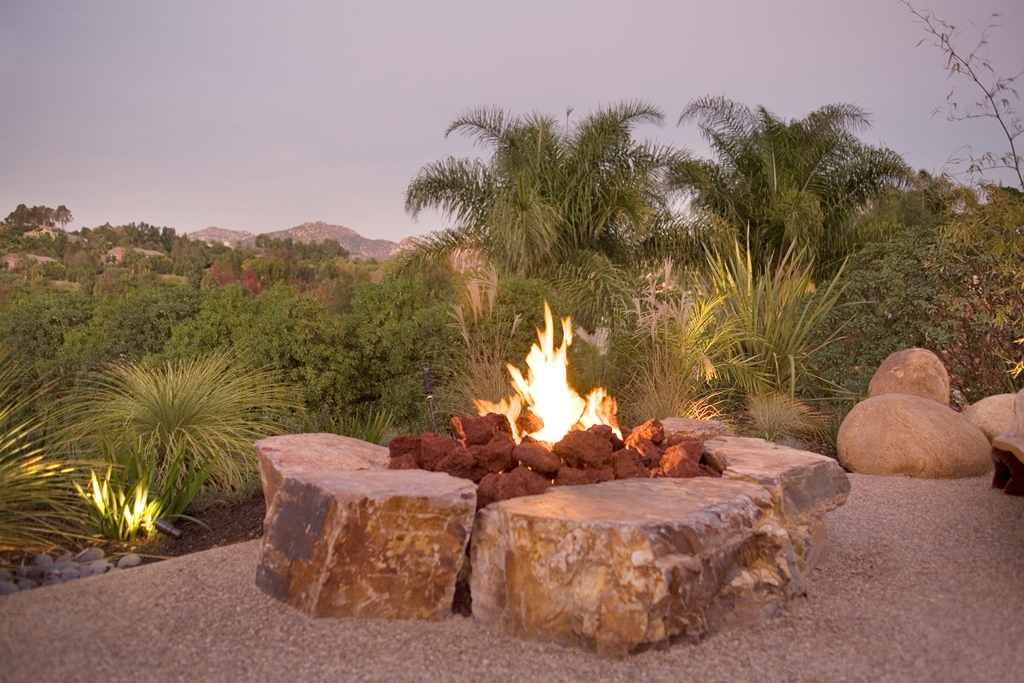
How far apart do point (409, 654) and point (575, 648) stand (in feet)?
2.05

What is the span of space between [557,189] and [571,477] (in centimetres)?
1265

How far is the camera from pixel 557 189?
15969 mm

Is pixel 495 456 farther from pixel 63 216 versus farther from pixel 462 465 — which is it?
pixel 63 216

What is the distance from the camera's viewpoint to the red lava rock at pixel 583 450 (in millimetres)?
4031

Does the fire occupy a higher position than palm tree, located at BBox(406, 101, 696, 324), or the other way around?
palm tree, located at BBox(406, 101, 696, 324)

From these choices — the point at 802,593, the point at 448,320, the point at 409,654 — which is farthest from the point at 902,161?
the point at 409,654

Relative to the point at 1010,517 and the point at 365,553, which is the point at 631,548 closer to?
the point at 365,553

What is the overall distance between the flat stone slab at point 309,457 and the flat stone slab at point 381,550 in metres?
0.42

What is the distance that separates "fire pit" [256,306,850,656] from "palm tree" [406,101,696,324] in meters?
11.4

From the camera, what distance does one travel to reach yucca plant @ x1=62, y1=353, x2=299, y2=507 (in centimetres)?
500

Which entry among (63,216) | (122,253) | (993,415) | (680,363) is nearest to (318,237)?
(122,253)

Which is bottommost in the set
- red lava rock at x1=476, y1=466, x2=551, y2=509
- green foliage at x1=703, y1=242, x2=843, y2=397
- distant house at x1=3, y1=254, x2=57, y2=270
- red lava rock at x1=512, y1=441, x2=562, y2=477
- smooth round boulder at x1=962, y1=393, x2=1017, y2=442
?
red lava rock at x1=476, y1=466, x2=551, y2=509

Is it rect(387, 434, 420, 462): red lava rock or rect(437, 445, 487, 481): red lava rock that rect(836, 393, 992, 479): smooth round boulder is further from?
rect(387, 434, 420, 462): red lava rock

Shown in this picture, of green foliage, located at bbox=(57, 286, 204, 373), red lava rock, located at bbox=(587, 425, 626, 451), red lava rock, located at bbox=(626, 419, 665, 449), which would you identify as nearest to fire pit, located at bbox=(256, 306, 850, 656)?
red lava rock, located at bbox=(587, 425, 626, 451)
